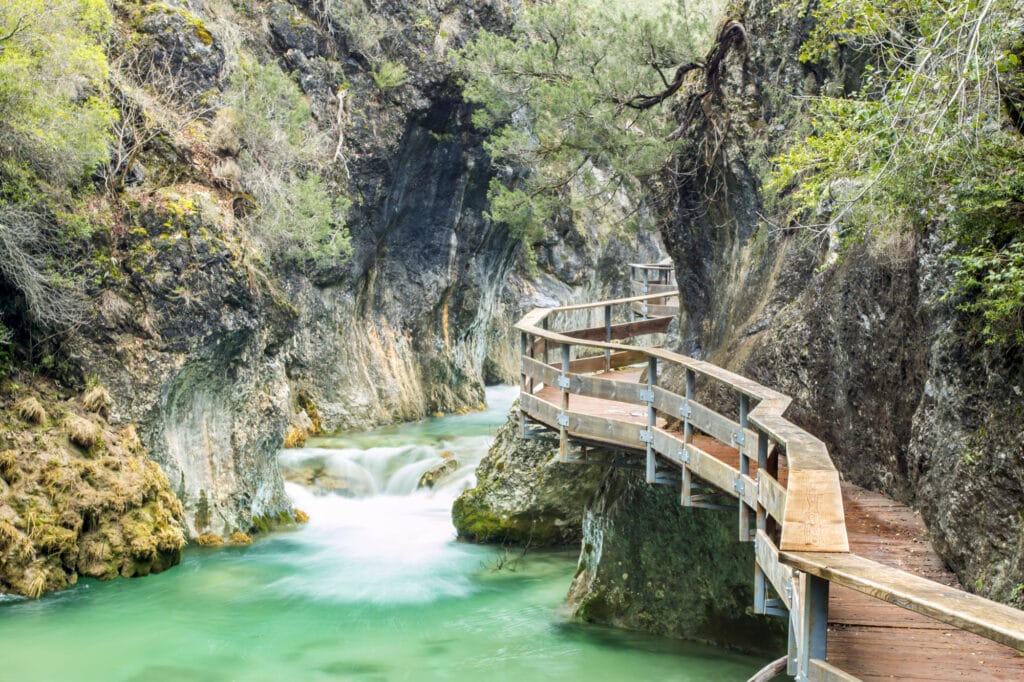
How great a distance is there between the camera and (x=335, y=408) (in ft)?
75.8

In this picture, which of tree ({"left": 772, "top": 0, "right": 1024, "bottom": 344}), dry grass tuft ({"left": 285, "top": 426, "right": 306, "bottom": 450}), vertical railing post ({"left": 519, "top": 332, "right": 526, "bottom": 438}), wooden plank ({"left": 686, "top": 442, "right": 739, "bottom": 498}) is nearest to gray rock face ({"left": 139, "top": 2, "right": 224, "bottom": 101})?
dry grass tuft ({"left": 285, "top": 426, "right": 306, "bottom": 450})

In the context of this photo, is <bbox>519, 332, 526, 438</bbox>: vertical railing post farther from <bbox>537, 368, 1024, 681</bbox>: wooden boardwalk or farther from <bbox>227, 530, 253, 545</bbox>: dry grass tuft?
<bbox>227, 530, 253, 545</bbox>: dry grass tuft

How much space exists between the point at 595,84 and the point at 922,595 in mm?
12250

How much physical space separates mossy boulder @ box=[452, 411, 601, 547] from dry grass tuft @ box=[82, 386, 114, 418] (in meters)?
5.77

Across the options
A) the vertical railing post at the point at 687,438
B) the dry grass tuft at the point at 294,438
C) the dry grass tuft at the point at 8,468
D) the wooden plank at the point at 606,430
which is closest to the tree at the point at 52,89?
the dry grass tuft at the point at 8,468

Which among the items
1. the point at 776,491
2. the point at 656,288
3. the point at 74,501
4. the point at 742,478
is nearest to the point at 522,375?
the point at 742,478

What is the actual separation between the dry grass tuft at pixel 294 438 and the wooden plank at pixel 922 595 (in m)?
17.9

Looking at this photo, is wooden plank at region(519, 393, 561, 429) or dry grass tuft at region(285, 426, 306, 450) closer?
wooden plank at region(519, 393, 561, 429)

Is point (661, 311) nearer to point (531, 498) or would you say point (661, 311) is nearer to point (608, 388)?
point (531, 498)

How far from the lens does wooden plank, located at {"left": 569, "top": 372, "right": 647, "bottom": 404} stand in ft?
30.6

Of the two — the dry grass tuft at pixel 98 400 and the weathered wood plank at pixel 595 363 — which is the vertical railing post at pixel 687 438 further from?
the dry grass tuft at pixel 98 400

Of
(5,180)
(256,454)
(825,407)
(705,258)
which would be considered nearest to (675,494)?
(825,407)

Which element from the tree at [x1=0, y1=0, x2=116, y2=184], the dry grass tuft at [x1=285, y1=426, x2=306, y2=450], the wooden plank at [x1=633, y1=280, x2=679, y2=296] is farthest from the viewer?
the wooden plank at [x1=633, y1=280, x2=679, y2=296]

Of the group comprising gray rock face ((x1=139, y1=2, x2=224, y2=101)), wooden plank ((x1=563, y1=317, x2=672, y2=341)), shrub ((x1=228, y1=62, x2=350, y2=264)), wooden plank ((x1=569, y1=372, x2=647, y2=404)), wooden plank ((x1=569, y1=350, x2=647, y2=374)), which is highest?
gray rock face ((x1=139, y1=2, x2=224, y2=101))
